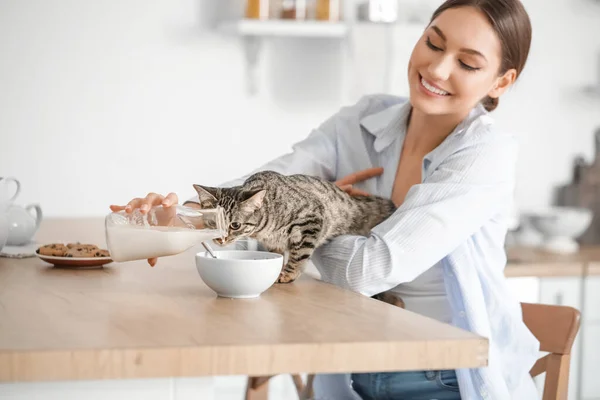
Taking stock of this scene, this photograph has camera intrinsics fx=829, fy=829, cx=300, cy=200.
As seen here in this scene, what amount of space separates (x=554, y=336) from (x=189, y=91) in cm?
231

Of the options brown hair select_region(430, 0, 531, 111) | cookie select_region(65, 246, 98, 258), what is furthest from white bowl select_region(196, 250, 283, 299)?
brown hair select_region(430, 0, 531, 111)

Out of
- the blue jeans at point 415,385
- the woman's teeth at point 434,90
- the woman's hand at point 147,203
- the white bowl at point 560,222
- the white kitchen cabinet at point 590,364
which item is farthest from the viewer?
the white bowl at point 560,222

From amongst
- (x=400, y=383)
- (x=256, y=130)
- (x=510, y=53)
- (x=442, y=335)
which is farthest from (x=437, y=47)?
(x=256, y=130)

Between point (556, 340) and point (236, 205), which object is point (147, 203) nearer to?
point (236, 205)

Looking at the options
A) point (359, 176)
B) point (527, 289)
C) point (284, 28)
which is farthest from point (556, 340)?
point (284, 28)

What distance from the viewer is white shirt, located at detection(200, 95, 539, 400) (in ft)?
5.37

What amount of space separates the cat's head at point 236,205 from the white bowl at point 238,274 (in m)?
0.12

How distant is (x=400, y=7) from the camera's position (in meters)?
3.88

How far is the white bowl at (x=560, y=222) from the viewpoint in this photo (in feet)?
12.1

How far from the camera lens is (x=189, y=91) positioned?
3.71 meters

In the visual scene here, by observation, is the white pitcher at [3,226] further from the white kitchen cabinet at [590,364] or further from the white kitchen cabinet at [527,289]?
the white kitchen cabinet at [590,364]

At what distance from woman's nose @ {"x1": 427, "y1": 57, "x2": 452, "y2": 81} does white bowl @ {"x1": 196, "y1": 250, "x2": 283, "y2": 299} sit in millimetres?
634

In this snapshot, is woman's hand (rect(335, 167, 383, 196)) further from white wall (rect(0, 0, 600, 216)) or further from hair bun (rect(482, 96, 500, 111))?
white wall (rect(0, 0, 600, 216))

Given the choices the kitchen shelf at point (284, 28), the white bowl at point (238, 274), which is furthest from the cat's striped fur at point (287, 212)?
the kitchen shelf at point (284, 28)
